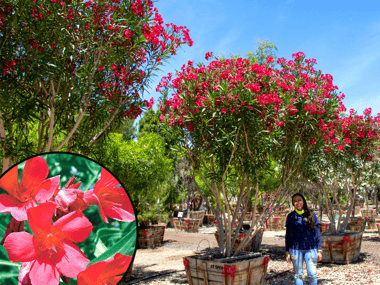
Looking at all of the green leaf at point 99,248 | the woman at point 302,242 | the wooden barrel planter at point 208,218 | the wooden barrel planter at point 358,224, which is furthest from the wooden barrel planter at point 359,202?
the green leaf at point 99,248

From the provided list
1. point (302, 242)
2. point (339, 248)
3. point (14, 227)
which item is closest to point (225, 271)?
point (302, 242)

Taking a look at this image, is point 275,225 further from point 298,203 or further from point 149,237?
point 298,203

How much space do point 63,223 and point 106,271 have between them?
0.39m

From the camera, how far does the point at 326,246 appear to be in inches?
367

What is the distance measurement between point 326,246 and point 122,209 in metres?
9.06

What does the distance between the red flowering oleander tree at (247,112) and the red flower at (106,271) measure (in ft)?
11.7

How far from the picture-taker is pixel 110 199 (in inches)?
77.7

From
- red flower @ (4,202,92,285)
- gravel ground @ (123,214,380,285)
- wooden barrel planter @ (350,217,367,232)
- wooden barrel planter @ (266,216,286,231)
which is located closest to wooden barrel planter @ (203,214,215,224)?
wooden barrel planter @ (266,216,286,231)

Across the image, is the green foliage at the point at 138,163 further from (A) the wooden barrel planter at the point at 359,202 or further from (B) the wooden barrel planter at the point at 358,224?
(A) the wooden barrel planter at the point at 359,202

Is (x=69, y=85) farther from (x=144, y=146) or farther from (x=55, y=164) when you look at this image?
(x=144, y=146)

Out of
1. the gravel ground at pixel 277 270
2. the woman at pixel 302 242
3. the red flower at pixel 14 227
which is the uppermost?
the red flower at pixel 14 227

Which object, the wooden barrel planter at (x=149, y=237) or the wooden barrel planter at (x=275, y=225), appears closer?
the wooden barrel planter at (x=149, y=237)

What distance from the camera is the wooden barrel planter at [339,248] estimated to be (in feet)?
29.9

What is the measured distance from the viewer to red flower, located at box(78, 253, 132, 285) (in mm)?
1836
